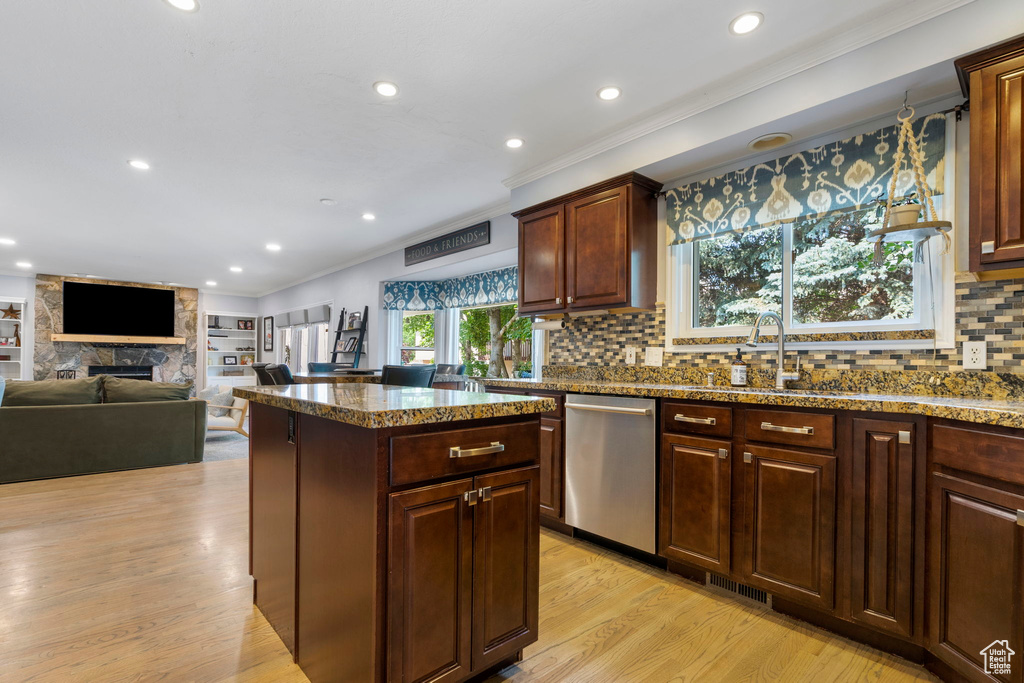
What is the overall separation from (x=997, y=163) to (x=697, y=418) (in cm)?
141

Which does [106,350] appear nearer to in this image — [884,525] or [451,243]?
[451,243]

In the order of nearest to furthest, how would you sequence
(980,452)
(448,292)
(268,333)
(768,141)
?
(980,452) → (768,141) → (448,292) → (268,333)

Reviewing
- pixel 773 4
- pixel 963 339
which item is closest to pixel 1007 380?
pixel 963 339

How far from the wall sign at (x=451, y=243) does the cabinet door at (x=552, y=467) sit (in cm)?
239

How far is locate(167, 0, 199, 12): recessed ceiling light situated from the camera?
1.99 m

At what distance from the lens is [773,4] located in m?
1.97

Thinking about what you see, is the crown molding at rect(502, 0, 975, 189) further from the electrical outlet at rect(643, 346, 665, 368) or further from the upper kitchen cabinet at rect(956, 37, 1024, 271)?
the electrical outlet at rect(643, 346, 665, 368)

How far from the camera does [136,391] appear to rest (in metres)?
4.59

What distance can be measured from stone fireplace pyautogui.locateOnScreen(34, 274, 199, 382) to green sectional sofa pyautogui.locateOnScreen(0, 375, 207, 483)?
4.47m

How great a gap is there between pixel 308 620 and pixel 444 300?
17.2ft

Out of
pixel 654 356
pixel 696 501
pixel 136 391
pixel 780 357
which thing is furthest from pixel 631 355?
pixel 136 391

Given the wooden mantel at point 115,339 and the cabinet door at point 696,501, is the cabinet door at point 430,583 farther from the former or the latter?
the wooden mantel at point 115,339

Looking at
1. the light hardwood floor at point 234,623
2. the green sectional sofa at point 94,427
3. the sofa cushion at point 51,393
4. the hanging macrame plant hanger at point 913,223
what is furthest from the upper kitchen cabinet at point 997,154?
the sofa cushion at point 51,393

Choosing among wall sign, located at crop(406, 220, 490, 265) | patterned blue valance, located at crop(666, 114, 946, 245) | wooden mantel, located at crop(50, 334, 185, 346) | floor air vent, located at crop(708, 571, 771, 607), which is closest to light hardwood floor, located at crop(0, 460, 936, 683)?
floor air vent, located at crop(708, 571, 771, 607)
